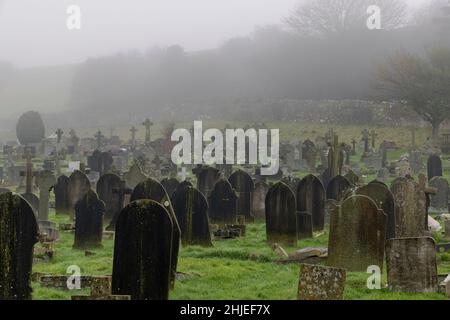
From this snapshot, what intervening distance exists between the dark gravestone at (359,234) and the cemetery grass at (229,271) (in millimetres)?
352

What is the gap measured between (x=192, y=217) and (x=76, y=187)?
21.4ft

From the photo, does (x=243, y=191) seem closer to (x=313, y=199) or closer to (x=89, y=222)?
(x=313, y=199)

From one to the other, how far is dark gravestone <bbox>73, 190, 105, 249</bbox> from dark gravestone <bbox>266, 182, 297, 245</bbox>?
3.59 m

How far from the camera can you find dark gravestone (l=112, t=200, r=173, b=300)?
852 cm

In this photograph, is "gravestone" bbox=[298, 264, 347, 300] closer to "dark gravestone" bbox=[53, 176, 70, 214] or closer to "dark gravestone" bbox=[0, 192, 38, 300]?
"dark gravestone" bbox=[0, 192, 38, 300]

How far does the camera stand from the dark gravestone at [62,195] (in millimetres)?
20000

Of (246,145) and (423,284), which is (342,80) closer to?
(246,145)

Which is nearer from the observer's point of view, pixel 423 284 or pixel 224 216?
pixel 423 284

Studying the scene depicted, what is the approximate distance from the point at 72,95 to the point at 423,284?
81.1m

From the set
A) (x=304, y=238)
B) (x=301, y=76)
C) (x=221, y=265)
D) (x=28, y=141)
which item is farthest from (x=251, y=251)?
(x=301, y=76)

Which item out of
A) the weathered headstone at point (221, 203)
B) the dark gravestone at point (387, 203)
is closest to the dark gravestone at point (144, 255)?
the dark gravestone at point (387, 203)

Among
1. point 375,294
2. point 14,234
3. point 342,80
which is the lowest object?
point 375,294

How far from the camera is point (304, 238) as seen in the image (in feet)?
50.9

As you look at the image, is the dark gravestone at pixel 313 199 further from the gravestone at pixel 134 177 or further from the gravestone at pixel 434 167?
the gravestone at pixel 434 167
